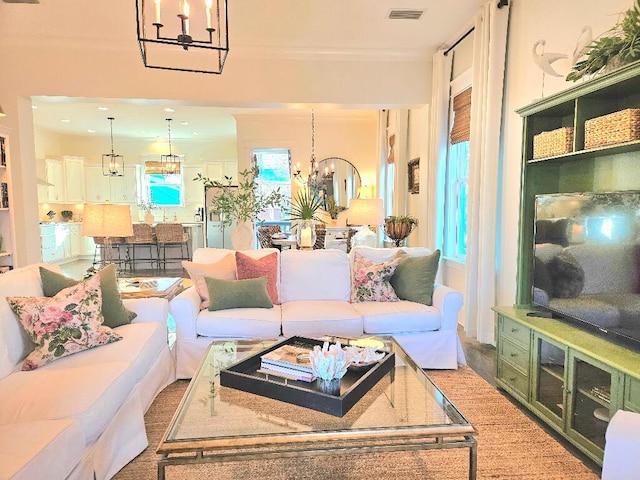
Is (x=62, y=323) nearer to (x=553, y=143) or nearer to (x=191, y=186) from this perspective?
(x=553, y=143)

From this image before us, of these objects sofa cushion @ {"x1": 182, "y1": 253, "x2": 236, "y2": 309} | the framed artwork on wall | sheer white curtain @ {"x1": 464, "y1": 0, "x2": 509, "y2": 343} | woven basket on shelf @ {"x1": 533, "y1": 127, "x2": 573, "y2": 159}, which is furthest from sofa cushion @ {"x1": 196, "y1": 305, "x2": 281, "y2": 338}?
the framed artwork on wall

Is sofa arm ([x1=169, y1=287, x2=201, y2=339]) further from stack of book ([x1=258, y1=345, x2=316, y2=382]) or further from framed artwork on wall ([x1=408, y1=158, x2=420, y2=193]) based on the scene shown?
framed artwork on wall ([x1=408, y1=158, x2=420, y2=193])

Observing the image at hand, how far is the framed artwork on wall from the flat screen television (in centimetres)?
328

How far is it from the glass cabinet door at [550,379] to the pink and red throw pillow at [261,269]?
78.8 inches

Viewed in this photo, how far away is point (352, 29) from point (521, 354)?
137 inches

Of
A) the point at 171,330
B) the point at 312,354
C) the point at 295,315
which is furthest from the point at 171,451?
the point at 171,330

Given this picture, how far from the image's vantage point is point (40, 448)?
1.48m

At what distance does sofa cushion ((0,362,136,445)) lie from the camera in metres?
1.76

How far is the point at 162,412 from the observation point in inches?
105

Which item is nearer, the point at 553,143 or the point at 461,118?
the point at 553,143

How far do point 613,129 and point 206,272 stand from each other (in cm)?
284

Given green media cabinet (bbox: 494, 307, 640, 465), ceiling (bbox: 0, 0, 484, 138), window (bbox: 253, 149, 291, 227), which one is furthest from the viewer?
window (bbox: 253, 149, 291, 227)

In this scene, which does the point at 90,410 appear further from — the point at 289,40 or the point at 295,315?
the point at 289,40

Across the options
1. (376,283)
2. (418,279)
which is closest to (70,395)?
(376,283)
